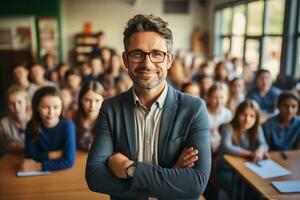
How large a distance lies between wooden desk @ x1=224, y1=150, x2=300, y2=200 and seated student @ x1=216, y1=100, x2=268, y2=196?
0.16 metres

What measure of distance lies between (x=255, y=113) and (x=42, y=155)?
5.67 feet

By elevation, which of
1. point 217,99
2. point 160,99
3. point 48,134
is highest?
point 160,99

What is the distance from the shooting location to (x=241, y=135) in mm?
2654

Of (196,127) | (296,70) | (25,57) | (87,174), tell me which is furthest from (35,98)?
(25,57)

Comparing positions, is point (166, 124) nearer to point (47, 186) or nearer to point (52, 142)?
point (47, 186)

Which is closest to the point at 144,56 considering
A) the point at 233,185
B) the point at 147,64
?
the point at 147,64

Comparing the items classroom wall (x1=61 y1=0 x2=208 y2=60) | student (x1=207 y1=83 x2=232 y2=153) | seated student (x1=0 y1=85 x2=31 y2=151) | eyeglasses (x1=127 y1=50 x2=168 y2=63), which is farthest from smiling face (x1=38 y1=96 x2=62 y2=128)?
classroom wall (x1=61 y1=0 x2=208 y2=60)

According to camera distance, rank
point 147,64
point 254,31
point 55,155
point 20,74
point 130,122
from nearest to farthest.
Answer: point 147,64, point 130,122, point 55,155, point 20,74, point 254,31

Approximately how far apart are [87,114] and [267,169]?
1528 millimetres

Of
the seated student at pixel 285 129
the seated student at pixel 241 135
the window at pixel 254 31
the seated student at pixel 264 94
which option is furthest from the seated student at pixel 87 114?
the window at pixel 254 31

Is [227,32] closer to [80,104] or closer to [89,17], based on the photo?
[89,17]

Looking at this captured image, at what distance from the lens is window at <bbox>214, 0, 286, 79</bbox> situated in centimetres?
594

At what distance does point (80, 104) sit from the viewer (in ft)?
9.32

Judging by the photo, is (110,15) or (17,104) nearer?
(17,104)
